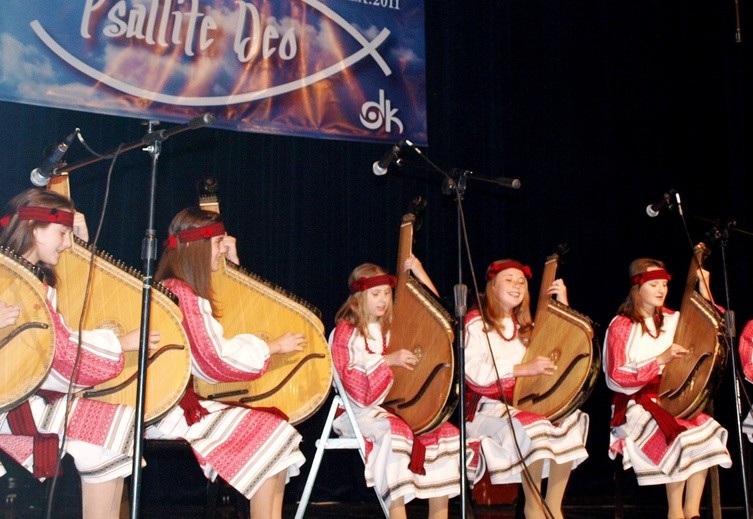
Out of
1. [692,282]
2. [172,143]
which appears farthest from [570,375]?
[172,143]

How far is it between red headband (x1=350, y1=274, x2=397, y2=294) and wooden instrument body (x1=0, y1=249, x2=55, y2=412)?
1569mm

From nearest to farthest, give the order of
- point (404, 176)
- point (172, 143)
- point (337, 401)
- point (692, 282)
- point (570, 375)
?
point (337, 401), point (570, 375), point (692, 282), point (172, 143), point (404, 176)

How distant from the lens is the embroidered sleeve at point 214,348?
3469 millimetres

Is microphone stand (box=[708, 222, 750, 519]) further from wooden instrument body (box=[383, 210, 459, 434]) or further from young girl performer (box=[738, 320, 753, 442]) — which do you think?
wooden instrument body (box=[383, 210, 459, 434])

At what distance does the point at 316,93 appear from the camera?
17.6 feet

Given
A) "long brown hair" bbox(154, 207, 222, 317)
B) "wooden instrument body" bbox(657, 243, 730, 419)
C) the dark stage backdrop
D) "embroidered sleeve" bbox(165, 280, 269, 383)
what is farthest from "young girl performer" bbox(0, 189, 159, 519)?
"wooden instrument body" bbox(657, 243, 730, 419)

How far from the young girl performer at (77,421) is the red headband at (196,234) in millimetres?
597

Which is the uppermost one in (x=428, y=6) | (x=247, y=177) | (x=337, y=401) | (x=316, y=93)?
(x=428, y=6)

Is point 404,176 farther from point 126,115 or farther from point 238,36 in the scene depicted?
point 126,115

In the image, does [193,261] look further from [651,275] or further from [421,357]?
[651,275]

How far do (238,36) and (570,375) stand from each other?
2.55m

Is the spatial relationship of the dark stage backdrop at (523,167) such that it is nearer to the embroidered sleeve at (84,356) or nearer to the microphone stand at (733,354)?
the microphone stand at (733,354)

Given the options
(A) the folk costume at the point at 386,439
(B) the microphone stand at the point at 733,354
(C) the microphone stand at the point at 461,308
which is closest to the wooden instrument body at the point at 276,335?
(A) the folk costume at the point at 386,439

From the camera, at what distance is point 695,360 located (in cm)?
450
